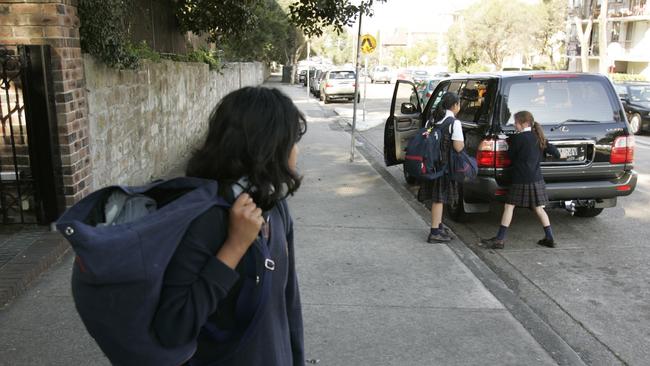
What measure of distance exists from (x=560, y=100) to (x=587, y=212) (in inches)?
69.3

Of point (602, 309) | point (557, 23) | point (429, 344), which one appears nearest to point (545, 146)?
point (602, 309)

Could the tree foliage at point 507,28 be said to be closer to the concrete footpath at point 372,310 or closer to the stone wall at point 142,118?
the stone wall at point 142,118

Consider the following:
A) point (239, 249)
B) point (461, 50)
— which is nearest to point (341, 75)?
point (239, 249)

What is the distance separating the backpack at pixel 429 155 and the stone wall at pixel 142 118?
223 centimetres

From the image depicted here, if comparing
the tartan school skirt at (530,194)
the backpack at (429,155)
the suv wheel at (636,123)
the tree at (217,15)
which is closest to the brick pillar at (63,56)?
the backpack at (429,155)

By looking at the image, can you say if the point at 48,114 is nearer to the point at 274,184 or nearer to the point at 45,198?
the point at 45,198

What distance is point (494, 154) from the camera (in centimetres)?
611

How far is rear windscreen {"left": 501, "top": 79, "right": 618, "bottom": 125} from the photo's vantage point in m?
6.28

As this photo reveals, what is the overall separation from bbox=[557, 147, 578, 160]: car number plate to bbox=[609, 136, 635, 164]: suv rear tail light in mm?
408

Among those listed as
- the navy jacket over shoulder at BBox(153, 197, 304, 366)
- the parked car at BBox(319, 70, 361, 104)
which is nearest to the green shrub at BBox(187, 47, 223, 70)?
the navy jacket over shoulder at BBox(153, 197, 304, 366)

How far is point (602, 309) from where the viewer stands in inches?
181

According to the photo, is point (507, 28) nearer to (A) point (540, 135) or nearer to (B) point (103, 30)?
(A) point (540, 135)

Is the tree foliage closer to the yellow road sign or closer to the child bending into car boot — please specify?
the yellow road sign

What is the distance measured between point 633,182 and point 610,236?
669 millimetres
